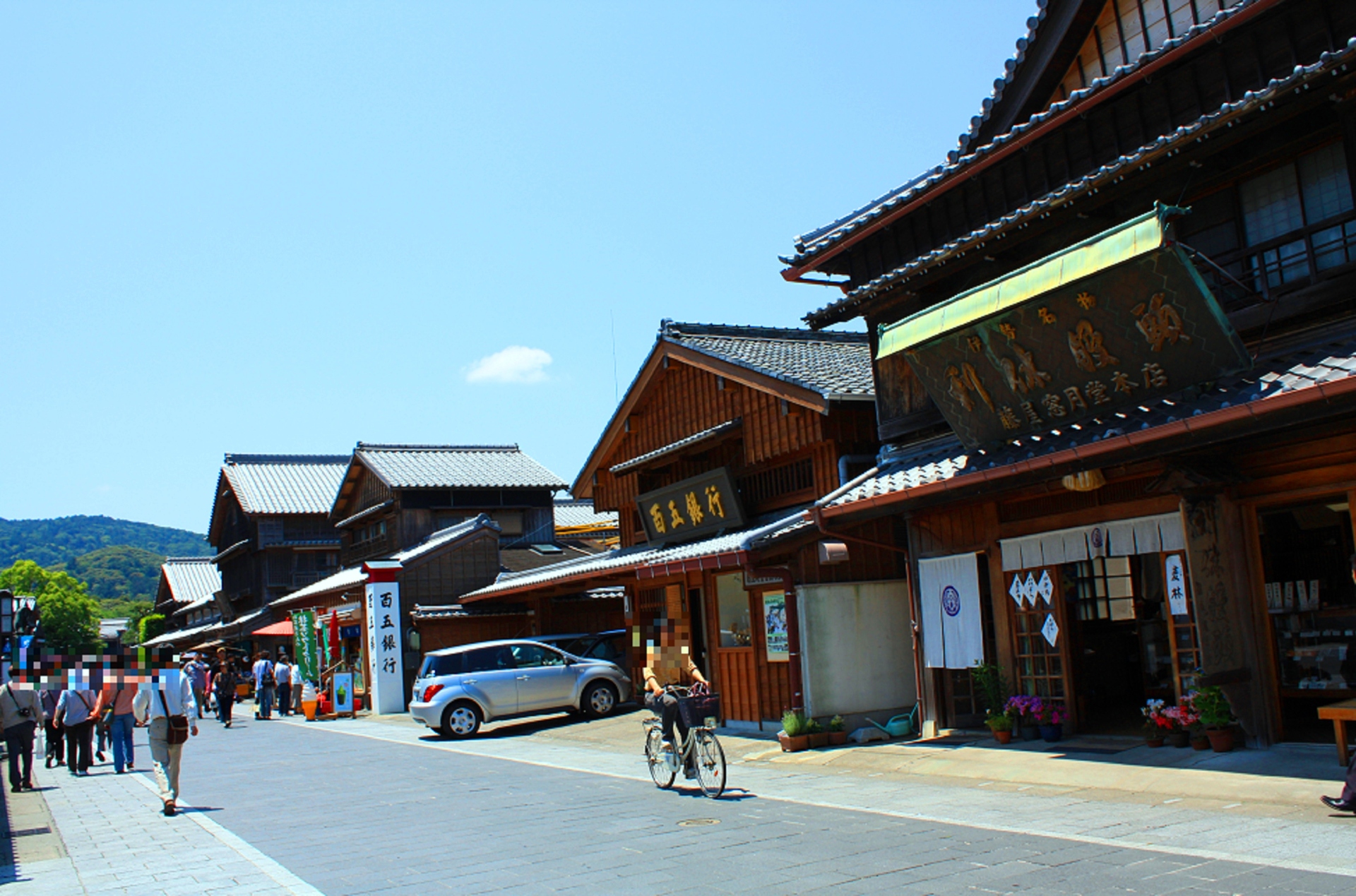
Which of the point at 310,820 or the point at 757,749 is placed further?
the point at 757,749

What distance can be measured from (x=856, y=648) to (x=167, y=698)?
935 centimetres

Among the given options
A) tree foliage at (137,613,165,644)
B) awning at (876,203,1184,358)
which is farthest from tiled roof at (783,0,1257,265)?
tree foliage at (137,613,165,644)

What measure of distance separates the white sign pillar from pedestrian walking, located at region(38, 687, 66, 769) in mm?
8310

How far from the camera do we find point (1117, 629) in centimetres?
→ 1559

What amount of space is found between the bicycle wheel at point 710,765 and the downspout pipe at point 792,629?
4.28 metres

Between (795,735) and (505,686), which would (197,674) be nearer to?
(505,686)

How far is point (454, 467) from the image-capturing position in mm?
38469

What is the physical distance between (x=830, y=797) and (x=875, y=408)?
7103 mm

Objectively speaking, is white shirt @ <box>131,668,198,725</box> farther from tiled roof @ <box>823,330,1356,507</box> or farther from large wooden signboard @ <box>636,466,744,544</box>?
large wooden signboard @ <box>636,466,744,544</box>

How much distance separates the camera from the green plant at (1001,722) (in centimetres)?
1313

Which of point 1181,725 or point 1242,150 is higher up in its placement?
point 1242,150

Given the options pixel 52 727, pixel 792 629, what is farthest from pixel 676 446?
pixel 52 727

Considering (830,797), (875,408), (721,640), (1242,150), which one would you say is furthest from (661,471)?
(1242,150)

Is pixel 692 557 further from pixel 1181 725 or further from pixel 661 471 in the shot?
pixel 1181 725
